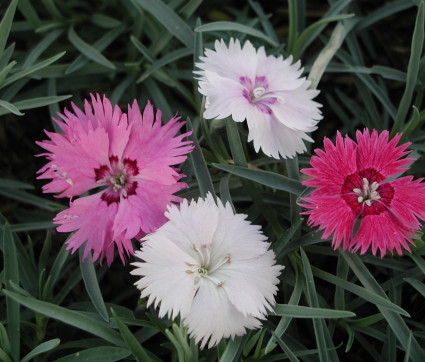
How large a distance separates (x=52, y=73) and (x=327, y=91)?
1.00m

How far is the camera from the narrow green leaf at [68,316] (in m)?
1.07

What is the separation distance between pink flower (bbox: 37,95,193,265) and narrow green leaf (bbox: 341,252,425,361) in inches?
17.5

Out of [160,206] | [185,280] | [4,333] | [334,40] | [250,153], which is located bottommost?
[4,333]

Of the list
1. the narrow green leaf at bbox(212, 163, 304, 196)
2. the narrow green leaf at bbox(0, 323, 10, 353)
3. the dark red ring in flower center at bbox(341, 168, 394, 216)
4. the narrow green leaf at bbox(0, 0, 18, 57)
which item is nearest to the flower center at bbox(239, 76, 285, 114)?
the narrow green leaf at bbox(212, 163, 304, 196)

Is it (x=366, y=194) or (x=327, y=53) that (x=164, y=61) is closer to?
(x=327, y=53)

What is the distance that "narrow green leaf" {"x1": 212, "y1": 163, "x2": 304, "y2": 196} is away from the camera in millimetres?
1211

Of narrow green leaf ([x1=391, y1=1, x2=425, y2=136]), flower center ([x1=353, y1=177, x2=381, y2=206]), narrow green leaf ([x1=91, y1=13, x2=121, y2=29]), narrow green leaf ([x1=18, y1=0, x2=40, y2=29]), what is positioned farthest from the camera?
narrow green leaf ([x1=91, y1=13, x2=121, y2=29])

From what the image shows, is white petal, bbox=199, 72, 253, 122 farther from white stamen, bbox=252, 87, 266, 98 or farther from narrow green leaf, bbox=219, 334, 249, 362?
narrow green leaf, bbox=219, 334, 249, 362

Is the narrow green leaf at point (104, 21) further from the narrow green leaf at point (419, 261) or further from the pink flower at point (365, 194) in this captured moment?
the narrow green leaf at point (419, 261)

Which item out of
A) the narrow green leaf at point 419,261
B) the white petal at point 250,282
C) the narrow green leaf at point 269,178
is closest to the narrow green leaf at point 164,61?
the narrow green leaf at point 269,178

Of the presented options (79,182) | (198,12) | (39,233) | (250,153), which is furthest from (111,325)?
(198,12)

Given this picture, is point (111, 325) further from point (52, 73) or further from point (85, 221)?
point (52, 73)

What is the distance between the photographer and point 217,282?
41.4 inches

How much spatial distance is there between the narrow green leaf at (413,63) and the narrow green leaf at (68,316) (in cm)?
94
